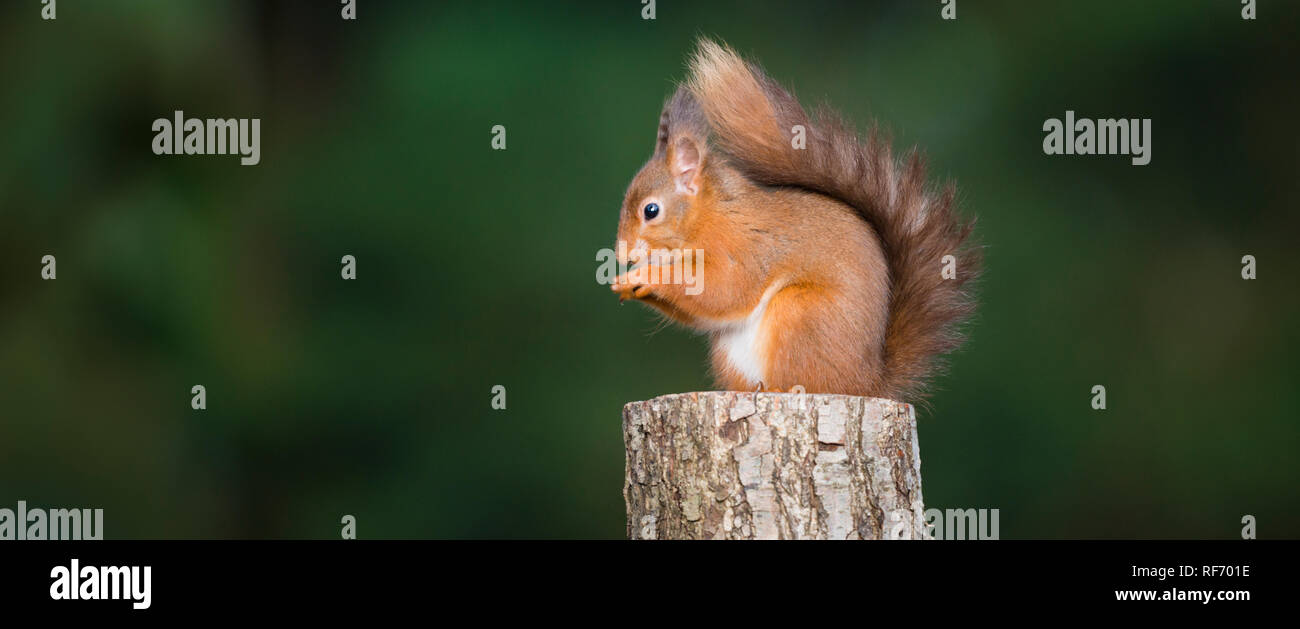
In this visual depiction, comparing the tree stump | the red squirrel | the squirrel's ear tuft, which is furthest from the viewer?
the squirrel's ear tuft

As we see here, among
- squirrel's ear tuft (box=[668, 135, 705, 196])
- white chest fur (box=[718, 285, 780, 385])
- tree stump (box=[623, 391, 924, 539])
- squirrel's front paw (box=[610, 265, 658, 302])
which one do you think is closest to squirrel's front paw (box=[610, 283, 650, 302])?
squirrel's front paw (box=[610, 265, 658, 302])

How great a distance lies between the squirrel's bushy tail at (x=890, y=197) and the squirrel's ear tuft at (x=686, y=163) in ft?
0.46

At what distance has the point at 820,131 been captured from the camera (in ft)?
9.37

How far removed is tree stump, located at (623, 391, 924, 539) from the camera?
229cm

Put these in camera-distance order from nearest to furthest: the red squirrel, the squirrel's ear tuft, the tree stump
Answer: the tree stump < the red squirrel < the squirrel's ear tuft

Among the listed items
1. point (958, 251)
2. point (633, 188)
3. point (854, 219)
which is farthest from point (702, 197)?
point (958, 251)

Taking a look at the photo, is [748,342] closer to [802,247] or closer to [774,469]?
[802,247]

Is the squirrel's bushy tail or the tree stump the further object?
the squirrel's bushy tail

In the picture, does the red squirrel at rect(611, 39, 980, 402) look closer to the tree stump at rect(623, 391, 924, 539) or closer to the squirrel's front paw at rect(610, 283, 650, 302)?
the squirrel's front paw at rect(610, 283, 650, 302)

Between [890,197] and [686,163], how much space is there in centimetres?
50

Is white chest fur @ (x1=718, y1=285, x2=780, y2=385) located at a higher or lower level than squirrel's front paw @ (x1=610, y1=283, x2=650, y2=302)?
lower

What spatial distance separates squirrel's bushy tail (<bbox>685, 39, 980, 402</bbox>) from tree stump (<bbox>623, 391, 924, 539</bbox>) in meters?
0.49

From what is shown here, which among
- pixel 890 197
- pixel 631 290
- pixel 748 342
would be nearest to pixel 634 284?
pixel 631 290

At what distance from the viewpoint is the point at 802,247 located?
9.12 feet
